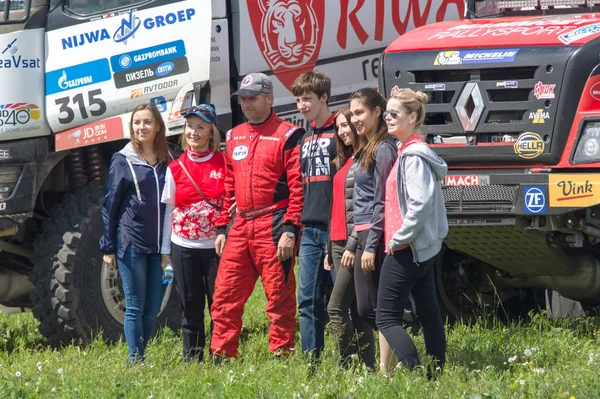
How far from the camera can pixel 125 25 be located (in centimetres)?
857

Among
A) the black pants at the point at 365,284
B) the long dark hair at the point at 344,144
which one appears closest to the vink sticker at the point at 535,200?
the long dark hair at the point at 344,144

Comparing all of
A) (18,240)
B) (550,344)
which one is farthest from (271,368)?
(18,240)

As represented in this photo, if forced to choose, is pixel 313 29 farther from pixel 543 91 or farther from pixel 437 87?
pixel 543 91

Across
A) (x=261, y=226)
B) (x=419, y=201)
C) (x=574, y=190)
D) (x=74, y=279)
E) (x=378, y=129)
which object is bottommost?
(x=74, y=279)

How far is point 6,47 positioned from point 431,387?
4.19 metres

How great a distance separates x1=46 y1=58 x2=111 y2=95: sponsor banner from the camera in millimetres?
8586

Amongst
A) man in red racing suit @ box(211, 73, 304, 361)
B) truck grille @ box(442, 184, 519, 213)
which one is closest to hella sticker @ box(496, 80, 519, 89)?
truck grille @ box(442, 184, 519, 213)

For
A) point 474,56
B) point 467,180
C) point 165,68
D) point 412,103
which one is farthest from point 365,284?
point 165,68

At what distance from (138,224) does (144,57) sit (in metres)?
1.67

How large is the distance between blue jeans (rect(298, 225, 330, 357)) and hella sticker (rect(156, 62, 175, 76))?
2030 mm

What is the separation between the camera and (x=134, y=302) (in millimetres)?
7398

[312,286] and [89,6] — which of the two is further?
[89,6]

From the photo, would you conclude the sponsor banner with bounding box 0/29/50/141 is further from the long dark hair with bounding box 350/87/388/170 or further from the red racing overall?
the long dark hair with bounding box 350/87/388/170

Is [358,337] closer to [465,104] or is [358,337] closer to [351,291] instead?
[351,291]
